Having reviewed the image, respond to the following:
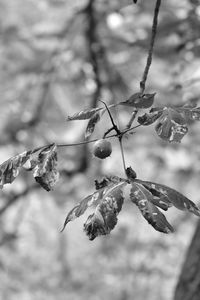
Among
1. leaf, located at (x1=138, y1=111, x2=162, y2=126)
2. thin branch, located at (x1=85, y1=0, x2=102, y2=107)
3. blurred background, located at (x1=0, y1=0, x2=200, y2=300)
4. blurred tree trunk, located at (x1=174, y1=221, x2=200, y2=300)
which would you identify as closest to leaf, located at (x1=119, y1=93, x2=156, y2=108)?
leaf, located at (x1=138, y1=111, x2=162, y2=126)

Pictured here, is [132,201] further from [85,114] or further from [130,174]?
[85,114]

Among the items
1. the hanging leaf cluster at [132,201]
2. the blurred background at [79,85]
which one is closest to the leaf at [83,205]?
the hanging leaf cluster at [132,201]

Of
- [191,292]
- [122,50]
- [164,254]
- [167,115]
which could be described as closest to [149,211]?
[167,115]

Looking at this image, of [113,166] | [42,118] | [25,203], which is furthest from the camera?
[113,166]

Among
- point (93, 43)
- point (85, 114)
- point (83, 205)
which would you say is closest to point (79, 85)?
point (93, 43)

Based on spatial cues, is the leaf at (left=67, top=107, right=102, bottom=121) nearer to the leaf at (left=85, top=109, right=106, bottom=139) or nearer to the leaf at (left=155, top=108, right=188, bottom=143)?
the leaf at (left=85, top=109, right=106, bottom=139)

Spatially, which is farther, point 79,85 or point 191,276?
point 79,85

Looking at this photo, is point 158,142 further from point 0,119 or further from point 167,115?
point 167,115
